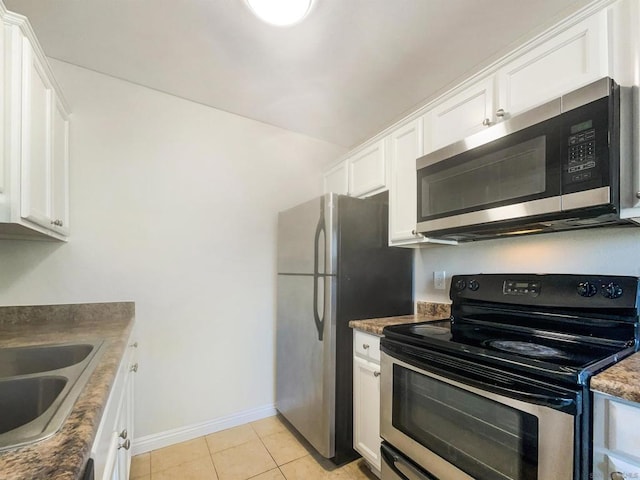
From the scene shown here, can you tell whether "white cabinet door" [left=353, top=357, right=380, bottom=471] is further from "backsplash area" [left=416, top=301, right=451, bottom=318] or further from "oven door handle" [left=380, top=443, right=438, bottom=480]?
"backsplash area" [left=416, top=301, right=451, bottom=318]

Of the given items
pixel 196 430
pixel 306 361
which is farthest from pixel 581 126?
pixel 196 430

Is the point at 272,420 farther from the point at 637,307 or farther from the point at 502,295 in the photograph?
the point at 637,307

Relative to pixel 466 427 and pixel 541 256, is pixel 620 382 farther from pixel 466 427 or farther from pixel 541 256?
pixel 541 256

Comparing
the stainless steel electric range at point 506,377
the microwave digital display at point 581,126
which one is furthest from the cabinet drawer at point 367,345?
the microwave digital display at point 581,126

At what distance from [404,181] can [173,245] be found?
1.67 metres

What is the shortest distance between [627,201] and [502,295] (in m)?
0.66

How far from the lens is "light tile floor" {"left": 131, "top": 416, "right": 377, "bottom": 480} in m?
1.83

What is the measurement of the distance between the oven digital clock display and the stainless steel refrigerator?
0.73 meters

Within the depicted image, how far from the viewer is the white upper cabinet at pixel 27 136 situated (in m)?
1.20

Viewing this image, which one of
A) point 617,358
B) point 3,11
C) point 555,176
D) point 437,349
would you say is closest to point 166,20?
point 3,11

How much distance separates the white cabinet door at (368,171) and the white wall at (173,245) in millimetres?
662

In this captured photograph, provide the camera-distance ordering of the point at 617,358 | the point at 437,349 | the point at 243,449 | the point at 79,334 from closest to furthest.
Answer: the point at 617,358
the point at 437,349
the point at 79,334
the point at 243,449

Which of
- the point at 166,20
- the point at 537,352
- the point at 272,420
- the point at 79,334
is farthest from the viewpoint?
the point at 272,420

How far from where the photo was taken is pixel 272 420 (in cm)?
248
